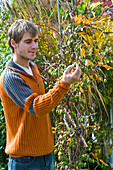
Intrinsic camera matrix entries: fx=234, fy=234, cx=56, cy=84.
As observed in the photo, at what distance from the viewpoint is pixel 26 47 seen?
4.72 feet

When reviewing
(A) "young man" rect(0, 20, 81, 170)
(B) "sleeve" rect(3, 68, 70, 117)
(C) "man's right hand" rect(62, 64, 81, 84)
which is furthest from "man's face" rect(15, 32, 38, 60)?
(C) "man's right hand" rect(62, 64, 81, 84)

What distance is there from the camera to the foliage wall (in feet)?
5.84

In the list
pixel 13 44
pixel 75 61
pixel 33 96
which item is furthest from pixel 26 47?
pixel 75 61

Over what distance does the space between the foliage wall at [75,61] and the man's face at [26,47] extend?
378mm

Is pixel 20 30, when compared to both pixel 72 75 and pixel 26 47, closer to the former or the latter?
pixel 26 47

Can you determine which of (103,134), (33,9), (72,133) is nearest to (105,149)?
(103,134)

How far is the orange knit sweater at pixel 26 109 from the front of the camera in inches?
50.6

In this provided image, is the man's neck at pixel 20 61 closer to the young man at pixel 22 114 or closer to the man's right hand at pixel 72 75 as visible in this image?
the young man at pixel 22 114

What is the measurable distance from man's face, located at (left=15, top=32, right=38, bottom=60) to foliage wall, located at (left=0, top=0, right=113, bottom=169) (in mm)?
378

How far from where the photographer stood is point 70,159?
2111mm

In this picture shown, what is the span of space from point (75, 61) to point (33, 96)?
72cm

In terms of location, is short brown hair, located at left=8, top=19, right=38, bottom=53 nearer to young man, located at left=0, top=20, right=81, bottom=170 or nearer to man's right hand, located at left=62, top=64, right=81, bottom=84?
young man, located at left=0, top=20, right=81, bottom=170

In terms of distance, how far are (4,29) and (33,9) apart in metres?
0.53

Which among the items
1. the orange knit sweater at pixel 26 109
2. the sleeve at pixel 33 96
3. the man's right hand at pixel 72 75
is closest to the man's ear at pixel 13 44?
the orange knit sweater at pixel 26 109
